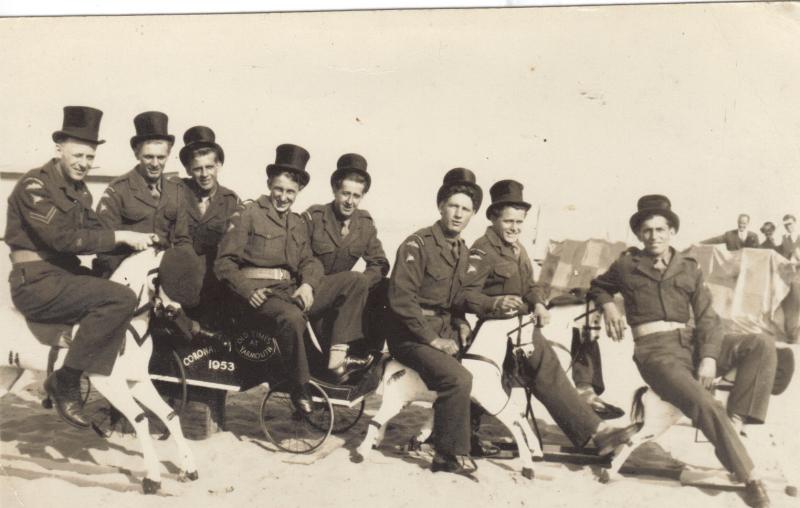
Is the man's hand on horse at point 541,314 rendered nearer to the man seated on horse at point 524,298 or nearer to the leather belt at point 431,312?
the man seated on horse at point 524,298

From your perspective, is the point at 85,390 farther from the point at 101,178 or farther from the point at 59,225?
the point at 101,178

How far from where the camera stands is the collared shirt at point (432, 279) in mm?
4141

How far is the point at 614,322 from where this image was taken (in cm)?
416

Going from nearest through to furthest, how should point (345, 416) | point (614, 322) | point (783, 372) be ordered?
point (783, 372) < point (614, 322) < point (345, 416)

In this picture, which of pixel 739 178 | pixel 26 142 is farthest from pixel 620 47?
pixel 26 142

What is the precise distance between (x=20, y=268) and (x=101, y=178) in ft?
2.32

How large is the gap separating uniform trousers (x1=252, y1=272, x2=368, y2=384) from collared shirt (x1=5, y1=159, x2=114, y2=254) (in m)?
1.06

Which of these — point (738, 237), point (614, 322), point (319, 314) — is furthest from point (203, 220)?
point (738, 237)

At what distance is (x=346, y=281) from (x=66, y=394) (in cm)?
179

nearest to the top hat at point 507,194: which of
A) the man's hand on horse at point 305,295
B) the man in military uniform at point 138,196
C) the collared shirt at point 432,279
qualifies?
the collared shirt at point 432,279

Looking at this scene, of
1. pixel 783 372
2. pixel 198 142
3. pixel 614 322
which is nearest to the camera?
pixel 783 372

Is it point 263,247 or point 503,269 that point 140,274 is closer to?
point 263,247

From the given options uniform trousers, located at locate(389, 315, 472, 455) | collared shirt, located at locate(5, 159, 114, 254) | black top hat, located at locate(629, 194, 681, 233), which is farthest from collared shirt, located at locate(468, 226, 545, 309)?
collared shirt, located at locate(5, 159, 114, 254)

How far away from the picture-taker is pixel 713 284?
4.11m
